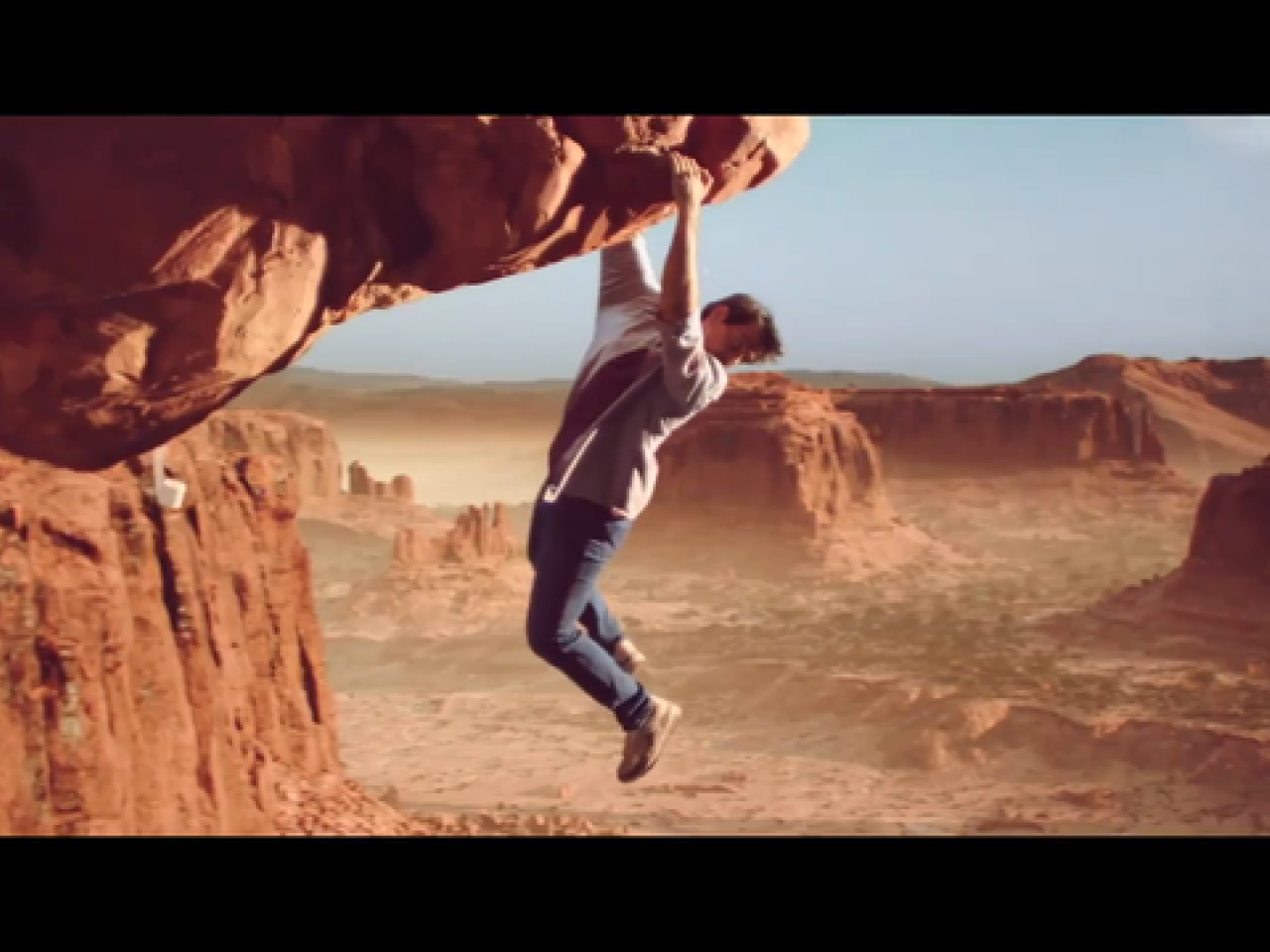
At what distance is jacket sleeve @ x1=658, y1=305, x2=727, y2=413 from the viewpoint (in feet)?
8.91

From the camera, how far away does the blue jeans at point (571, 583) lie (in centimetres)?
288

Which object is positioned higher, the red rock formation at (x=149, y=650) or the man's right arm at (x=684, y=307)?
the man's right arm at (x=684, y=307)

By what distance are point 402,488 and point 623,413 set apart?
4.57m

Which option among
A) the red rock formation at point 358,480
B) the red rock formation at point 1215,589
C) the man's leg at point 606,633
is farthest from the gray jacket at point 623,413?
the red rock formation at point 1215,589

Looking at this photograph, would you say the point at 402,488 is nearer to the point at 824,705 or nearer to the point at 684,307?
the point at 824,705

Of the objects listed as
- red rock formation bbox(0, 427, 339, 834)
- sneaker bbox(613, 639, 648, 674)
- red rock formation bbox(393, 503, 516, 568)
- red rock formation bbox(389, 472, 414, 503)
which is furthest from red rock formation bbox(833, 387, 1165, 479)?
sneaker bbox(613, 639, 648, 674)

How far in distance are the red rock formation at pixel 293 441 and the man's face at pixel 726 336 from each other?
4302mm

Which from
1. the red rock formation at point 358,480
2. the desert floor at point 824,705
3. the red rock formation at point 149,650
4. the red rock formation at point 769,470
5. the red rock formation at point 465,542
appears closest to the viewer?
the red rock formation at point 149,650

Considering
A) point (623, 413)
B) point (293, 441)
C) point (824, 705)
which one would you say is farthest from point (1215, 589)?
point (623, 413)

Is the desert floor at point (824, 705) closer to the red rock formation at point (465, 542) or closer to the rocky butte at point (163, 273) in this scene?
the red rock formation at point (465, 542)

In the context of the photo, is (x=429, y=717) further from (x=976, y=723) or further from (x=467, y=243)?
(x=467, y=243)
